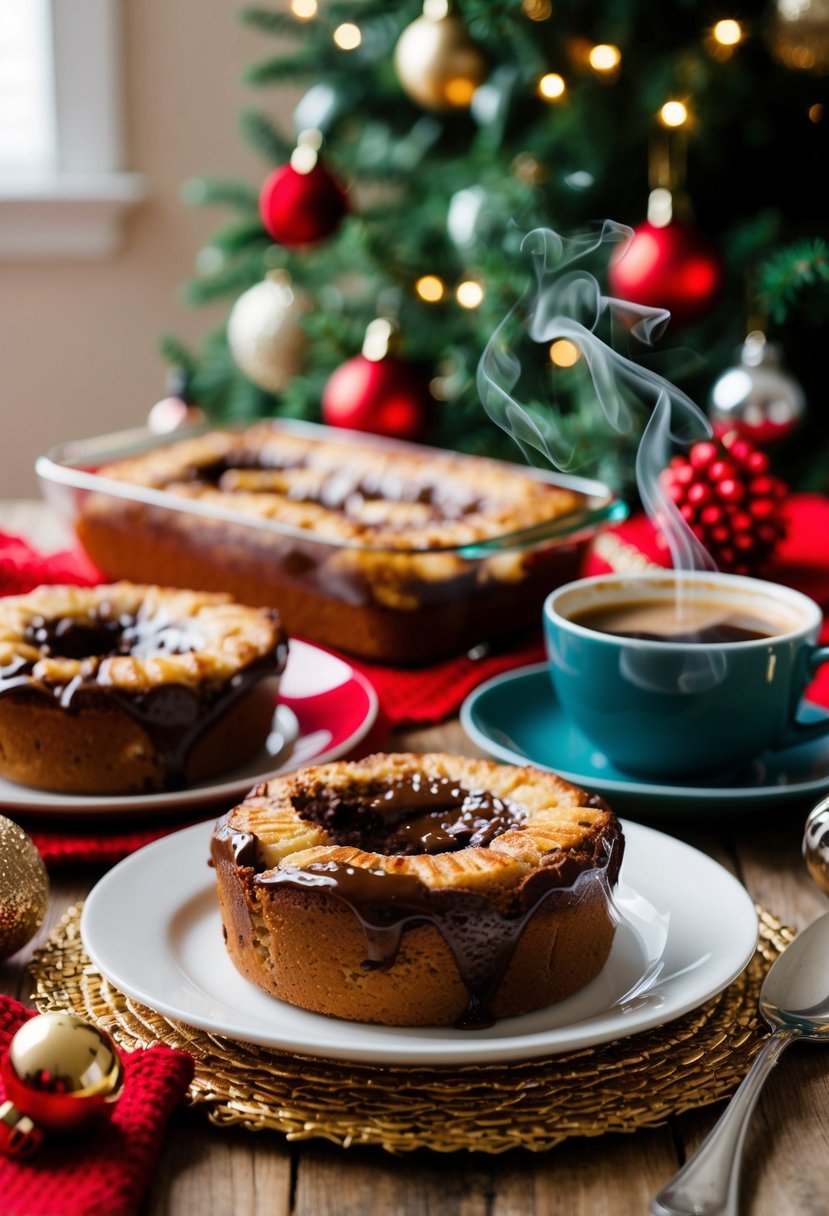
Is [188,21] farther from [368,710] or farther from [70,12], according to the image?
[368,710]

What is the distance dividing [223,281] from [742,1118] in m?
2.32

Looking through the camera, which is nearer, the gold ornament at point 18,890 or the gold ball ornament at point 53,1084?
the gold ball ornament at point 53,1084

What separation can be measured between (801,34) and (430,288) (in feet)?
2.45

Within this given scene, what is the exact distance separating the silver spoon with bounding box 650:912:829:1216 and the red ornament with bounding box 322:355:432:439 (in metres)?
1.43

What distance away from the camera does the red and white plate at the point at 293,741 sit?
3.93ft

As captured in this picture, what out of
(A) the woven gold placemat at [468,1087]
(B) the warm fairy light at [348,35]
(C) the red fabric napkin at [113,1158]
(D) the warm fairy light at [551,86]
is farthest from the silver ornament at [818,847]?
(B) the warm fairy light at [348,35]

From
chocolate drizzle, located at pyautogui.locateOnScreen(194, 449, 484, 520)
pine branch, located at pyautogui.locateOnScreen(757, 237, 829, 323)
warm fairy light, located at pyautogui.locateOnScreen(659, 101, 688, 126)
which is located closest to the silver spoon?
chocolate drizzle, located at pyautogui.locateOnScreen(194, 449, 484, 520)

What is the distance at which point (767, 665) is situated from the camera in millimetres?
1204

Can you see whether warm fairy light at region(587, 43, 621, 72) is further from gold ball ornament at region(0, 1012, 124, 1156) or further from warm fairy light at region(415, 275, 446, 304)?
gold ball ornament at region(0, 1012, 124, 1156)

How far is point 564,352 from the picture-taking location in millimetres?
2240

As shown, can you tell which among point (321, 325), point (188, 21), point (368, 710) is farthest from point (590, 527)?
point (188, 21)

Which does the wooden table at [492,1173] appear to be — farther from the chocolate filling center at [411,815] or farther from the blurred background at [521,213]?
the blurred background at [521,213]

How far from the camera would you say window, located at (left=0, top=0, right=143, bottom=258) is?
131 inches

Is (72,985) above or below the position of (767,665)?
below
